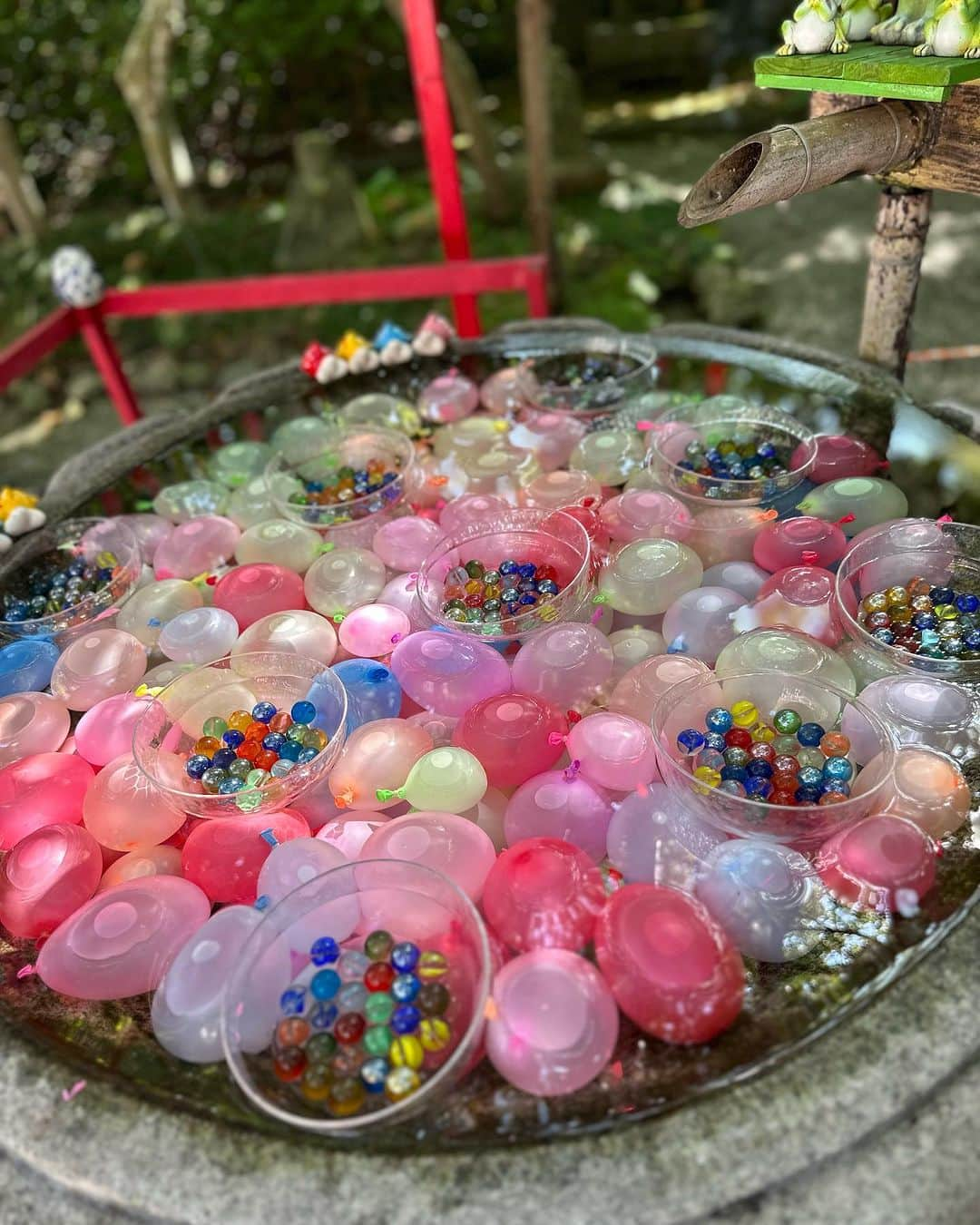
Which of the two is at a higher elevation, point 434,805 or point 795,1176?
point 434,805

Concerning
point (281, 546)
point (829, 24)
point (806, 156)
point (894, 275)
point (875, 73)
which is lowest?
point (281, 546)

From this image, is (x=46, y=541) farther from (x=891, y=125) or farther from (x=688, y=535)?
(x=891, y=125)

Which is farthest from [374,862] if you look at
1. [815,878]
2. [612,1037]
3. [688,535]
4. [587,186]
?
[587,186]

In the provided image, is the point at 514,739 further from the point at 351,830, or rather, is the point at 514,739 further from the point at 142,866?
the point at 142,866

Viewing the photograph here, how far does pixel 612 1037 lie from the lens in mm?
1744

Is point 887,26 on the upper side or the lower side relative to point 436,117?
upper

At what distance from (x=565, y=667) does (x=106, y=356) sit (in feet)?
12.9

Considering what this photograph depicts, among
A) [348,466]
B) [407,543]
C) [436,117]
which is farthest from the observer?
[436,117]

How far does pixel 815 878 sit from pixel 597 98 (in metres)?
11.6

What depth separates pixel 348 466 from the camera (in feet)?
11.3

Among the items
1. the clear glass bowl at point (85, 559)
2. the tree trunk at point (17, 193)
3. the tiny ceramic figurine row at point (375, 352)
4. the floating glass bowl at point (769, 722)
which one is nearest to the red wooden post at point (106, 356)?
the tiny ceramic figurine row at point (375, 352)

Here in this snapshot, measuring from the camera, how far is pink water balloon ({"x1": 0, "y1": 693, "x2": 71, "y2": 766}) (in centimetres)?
256

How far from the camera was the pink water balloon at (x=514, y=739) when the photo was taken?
2.23 meters

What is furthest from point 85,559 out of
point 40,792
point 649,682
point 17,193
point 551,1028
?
point 17,193
